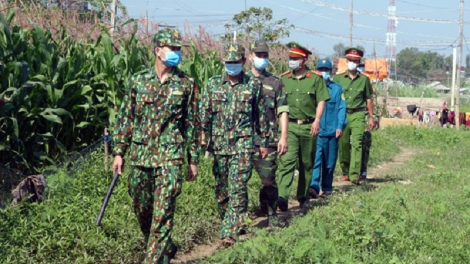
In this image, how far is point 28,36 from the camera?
31.8ft

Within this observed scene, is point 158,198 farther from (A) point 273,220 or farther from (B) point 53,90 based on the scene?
(B) point 53,90

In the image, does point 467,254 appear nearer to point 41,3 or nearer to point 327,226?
point 327,226

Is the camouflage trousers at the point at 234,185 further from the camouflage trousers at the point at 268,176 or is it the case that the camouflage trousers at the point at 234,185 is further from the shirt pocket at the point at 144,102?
the shirt pocket at the point at 144,102

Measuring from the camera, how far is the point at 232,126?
7.77 metres

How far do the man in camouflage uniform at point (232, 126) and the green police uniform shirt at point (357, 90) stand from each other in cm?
496

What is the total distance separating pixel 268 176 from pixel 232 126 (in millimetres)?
1193

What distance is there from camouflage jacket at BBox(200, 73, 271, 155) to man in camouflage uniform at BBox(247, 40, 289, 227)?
23.6 inches

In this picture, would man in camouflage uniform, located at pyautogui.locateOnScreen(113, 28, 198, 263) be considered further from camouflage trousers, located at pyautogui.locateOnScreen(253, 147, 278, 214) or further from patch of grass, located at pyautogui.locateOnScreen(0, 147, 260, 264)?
camouflage trousers, located at pyautogui.locateOnScreen(253, 147, 278, 214)

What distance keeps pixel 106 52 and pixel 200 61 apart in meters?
3.18

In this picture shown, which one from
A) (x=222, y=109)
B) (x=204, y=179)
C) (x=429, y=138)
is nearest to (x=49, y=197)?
(x=222, y=109)

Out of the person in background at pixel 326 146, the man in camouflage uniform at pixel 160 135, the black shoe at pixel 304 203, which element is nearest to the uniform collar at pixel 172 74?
the man in camouflage uniform at pixel 160 135

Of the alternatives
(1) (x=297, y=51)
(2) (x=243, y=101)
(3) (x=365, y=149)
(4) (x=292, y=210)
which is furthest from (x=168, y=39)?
(3) (x=365, y=149)

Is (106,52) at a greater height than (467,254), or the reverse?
(106,52)

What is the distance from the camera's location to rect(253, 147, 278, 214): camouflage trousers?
8750 millimetres
